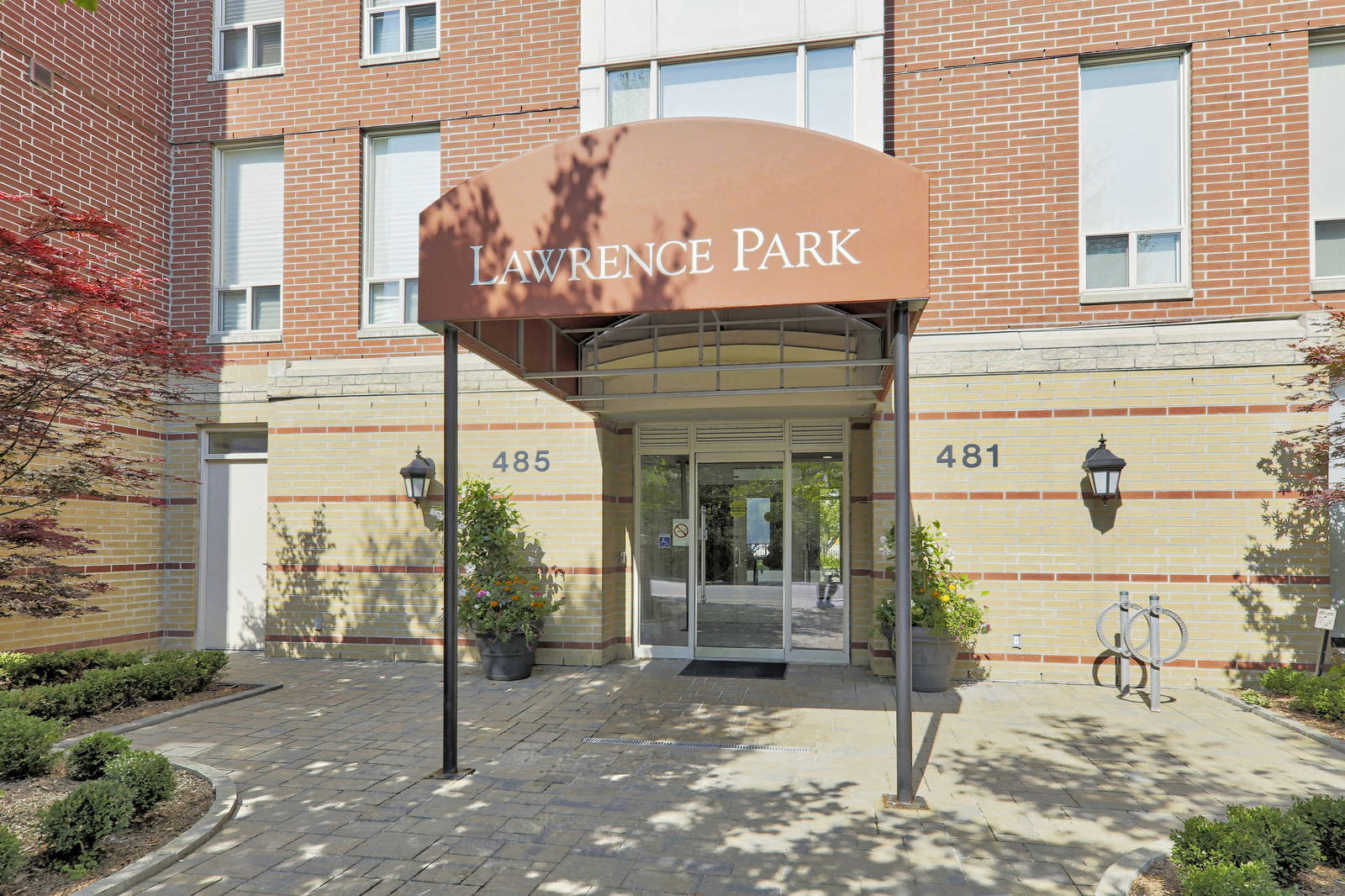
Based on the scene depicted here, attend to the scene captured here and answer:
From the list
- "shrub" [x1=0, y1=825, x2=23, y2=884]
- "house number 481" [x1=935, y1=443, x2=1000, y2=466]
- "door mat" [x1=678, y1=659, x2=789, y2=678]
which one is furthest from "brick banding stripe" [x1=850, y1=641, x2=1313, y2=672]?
"shrub" [x1=0, y1=825, x2=23, y2=884]

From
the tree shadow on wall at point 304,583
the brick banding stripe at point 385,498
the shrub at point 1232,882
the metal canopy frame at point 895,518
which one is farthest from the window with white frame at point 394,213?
the shrub at point 1232,882

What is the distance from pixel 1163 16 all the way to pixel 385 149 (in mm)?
9028

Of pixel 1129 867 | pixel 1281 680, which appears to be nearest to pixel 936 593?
pixel 1281 680

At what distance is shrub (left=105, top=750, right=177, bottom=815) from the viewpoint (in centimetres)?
475

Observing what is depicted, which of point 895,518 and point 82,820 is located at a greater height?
point 895,518

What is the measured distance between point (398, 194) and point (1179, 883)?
10.4 metres

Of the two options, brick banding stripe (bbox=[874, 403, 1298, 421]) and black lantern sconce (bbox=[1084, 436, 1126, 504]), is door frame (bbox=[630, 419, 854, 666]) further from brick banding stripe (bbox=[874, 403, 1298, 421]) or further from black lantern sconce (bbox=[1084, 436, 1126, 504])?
black lantern sconce (bbox=[1084, 436, 1126, 504])

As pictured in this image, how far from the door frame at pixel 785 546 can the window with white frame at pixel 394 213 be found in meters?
3.57

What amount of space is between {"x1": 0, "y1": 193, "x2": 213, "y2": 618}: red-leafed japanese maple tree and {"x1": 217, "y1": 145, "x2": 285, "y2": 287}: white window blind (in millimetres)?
2327

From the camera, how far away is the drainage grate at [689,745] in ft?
21.1

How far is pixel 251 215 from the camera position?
11133 millimetres

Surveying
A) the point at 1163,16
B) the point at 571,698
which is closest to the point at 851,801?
the point at 571,698

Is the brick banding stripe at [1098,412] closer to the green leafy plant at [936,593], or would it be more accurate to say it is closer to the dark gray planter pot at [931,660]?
the green leafy plant at [936,593]

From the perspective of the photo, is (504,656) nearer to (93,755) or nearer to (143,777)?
(93,755)
